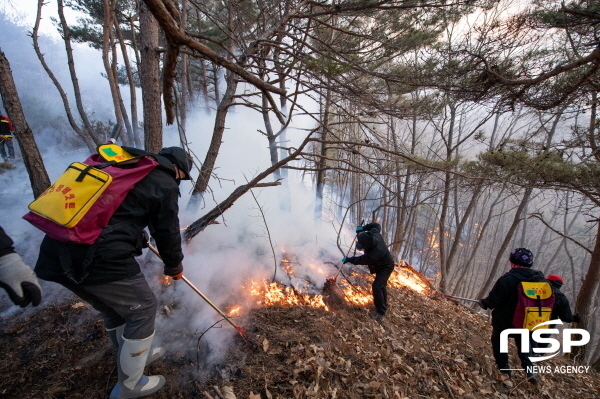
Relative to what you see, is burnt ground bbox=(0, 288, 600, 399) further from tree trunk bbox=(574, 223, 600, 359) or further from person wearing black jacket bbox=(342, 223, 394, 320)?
tree trunk bbox=(574, 223, 600, 359)

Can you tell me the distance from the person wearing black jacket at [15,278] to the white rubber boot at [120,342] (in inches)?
28.4

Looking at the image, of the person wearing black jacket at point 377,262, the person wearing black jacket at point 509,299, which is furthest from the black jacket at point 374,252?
the person wearing black jacket at point 509,299

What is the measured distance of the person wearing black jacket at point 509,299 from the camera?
367cm

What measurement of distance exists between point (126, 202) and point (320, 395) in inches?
102

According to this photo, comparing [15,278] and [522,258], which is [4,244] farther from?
[522,258]

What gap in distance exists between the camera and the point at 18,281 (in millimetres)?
1797

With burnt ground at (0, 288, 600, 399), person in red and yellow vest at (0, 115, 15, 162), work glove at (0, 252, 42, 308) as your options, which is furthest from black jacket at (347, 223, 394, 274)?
person in red and yellow vest at (0, 115, 15, 162)

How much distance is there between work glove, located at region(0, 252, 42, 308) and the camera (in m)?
1.75

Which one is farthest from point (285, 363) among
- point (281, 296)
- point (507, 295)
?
point (507, 295)

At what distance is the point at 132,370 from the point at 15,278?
3.79ft

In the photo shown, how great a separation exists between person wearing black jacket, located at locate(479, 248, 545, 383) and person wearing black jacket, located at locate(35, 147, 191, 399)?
424cm

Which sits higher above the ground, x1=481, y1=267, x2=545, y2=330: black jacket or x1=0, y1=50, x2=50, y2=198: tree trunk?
x1=0, y1=50, x2=50, y2=198: tree trunk

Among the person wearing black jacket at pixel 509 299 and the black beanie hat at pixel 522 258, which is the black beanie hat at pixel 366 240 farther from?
the black beanie hat at pixel 522 258

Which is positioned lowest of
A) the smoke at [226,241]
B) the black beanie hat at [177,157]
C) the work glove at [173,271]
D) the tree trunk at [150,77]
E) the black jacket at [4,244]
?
the smoke at [226,241]
